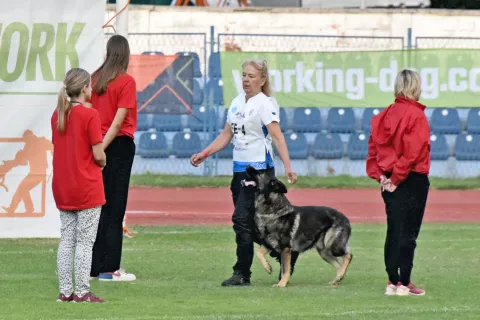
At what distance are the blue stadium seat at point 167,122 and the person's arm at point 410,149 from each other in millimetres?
13934

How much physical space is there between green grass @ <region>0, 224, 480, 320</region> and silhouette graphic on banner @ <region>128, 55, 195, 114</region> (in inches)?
326

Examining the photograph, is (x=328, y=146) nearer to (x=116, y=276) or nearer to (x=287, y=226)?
(x=116, y=276)

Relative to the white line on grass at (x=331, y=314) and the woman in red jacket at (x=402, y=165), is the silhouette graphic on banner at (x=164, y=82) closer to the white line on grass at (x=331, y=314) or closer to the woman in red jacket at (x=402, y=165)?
the woman in red jacket at (x=402, y=165)

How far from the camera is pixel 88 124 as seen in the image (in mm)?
9266

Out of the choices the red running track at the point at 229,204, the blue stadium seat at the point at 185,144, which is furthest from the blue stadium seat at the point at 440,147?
the blue stadium seat at the point at 185,144

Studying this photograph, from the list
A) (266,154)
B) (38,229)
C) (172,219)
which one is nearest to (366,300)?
(266,154)

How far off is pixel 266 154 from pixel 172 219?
24.1 ft

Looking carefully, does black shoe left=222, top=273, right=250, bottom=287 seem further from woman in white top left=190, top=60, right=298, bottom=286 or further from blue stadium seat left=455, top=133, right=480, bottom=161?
blue stadium seat left=455, top=133, right=480, bottom=161

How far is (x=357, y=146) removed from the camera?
23875 mm

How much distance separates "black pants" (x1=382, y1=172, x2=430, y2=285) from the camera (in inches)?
392

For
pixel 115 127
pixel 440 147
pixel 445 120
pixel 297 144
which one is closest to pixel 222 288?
pixel 115 127

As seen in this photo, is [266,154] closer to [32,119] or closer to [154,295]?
[154,295]

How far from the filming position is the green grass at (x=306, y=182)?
898 inches

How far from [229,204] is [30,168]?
6.74 m
